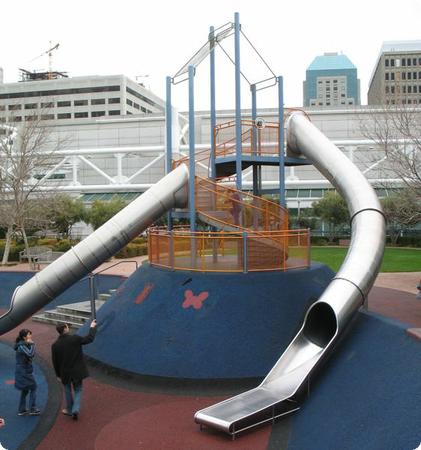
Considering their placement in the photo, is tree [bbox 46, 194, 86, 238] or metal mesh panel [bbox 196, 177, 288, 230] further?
tree [bbox 46, 194, 86, 238]

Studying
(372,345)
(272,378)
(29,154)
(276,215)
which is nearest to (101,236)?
(276,215)

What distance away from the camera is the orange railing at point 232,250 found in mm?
13508

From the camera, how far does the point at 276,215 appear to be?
15.2m

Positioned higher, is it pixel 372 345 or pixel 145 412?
pixel 372 345

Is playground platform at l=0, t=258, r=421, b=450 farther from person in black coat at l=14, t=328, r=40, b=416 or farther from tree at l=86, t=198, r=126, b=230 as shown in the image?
tree at l=86, t=198, r=126, b=230

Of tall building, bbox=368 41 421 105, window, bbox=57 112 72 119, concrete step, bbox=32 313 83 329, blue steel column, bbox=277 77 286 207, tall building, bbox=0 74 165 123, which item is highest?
tall building, bbox=368 41 421 105

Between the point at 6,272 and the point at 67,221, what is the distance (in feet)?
67.1

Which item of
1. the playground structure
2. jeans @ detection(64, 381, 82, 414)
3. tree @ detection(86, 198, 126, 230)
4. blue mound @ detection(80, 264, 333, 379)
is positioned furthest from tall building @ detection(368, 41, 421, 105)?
jeans @ detection(64, 381, 82, 414)

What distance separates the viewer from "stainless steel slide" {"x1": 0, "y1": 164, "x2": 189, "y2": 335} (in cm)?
1398

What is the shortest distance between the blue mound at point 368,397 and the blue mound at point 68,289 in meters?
12.6

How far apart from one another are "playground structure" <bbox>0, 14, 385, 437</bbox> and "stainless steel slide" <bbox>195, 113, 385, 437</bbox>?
0.03 meters

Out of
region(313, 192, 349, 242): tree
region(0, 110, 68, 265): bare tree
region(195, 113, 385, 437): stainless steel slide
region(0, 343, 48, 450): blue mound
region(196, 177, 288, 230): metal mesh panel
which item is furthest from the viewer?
region(313, 192, 349, 242): tree

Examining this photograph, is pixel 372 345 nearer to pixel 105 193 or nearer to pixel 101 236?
pixel 101 236

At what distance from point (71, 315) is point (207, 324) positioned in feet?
24.3
